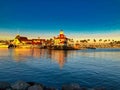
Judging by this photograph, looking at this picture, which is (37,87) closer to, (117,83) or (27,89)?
(27,89)

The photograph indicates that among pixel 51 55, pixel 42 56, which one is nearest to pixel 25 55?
pixel 42 56

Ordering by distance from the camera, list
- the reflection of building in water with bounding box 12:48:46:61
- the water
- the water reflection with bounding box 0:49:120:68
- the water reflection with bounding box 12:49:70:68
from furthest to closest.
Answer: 1. the reflection of building in water with bounding box 12:48:46:61
2. the water reflection with bounding box 0:49:120:68
3. the water reflection with bounding box 12:49:70:68
4. the water

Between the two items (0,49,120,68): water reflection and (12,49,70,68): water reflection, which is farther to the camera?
(0,49,120,68): water reflection

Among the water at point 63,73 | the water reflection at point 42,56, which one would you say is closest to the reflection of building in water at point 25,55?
the water reflection at point 42,56

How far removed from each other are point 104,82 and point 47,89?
1121 centimetres

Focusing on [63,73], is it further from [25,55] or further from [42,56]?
[25,55]

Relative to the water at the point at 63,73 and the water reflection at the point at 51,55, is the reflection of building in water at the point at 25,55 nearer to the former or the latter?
the water reflection at the point at 51,55

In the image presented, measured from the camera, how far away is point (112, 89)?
25.5 metres

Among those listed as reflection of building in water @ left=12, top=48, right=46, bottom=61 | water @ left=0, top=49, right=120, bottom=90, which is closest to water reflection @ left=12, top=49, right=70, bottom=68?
reflection of building in water @ left=12, top=48, right=46, bottom=61

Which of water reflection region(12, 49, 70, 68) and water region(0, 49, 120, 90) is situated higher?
water reflection region(12, 49, 70, 68)

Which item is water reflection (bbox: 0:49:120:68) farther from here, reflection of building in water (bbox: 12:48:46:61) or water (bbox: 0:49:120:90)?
water (bbox: 0:49:120:90)

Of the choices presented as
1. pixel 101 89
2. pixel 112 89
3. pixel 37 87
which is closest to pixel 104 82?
pixel 112 89

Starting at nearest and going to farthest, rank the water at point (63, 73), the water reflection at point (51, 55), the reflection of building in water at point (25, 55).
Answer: the water at point (63, 73), the water reflection at point (51, 55), the reflection of building in water at point (25, 55)

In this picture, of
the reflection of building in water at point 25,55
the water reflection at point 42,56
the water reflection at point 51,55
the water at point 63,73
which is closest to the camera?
the water at point 63,73
